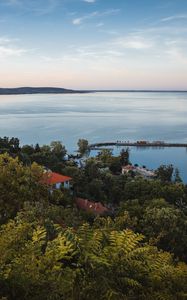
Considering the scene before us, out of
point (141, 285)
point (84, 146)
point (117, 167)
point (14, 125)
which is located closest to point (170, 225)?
point (141, 285)

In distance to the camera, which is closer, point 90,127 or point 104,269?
point 104,269

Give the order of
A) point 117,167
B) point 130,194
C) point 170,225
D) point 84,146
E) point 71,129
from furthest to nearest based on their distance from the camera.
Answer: point 71,129, point 84,146, point 117,167, point 130,194, point 170,225

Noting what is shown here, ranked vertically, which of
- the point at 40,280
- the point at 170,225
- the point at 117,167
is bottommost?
the point at 117,167

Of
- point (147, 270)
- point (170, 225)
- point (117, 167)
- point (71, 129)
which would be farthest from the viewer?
point (71, 129)

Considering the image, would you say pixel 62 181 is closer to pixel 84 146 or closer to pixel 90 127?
pixel 84 146

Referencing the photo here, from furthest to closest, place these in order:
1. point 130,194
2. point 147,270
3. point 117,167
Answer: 1. point 117,167
2. point 130,194
3. point 147,270

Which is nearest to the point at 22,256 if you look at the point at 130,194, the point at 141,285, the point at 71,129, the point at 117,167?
the point at 141,285

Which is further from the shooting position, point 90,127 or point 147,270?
point 90,127

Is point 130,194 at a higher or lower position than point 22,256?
lower

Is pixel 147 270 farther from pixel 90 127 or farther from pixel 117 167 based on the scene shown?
pixel 90 127
